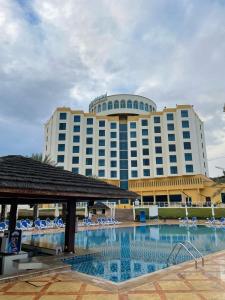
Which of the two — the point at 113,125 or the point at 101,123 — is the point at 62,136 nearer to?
the point at 101,123

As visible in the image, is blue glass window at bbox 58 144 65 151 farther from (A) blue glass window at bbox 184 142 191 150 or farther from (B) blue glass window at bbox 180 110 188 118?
(B) blue glass window at bbox 180 110 188 118

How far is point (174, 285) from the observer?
22.2ft

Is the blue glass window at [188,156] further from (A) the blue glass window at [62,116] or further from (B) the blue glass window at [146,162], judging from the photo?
(A) the blue glass window at [62,116]

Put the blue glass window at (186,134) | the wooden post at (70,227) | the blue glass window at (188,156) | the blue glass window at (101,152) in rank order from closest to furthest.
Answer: the wooden post at (70,227)
the blue glass window at (188,156)
the blue glass window at (186,134)
the blue glass window at (101,152)

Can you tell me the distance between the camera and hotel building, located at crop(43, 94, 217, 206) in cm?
5256

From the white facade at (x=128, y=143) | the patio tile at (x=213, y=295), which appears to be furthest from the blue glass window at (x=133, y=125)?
the patio tile at (x=213, y=295)

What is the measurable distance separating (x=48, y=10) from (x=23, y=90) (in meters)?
14.9

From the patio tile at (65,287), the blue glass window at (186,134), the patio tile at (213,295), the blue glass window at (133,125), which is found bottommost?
the patio tile at (65,287)

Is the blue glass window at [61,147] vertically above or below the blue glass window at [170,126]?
below

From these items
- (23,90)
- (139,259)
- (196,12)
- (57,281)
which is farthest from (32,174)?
(23,90)

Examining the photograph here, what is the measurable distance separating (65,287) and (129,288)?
1774 mm

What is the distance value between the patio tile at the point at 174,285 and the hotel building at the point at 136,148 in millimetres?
45267

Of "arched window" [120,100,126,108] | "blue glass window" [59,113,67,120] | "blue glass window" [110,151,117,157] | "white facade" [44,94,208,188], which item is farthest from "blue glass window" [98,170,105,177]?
"arched window" [120,100,126,108]

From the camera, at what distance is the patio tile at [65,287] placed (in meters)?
6.42
